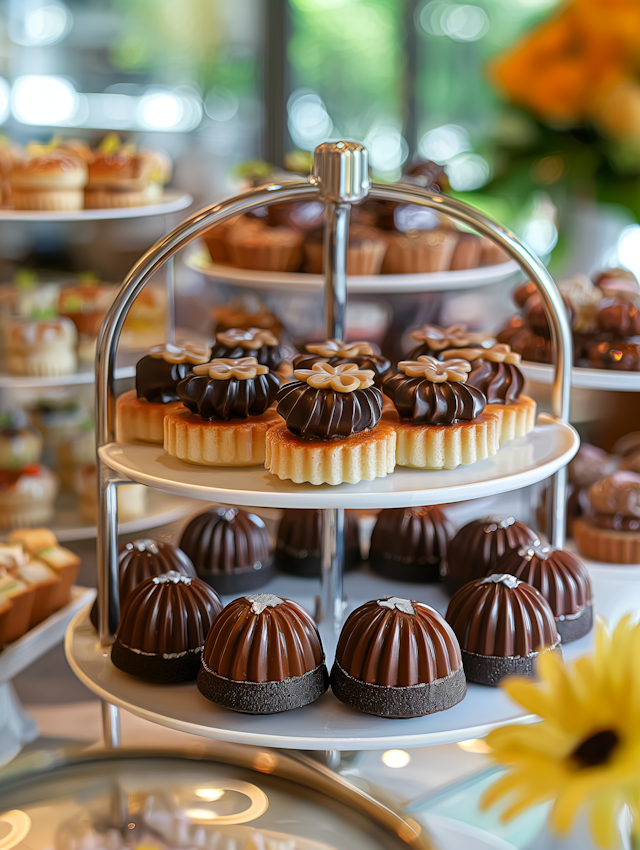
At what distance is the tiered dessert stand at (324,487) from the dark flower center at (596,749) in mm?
481

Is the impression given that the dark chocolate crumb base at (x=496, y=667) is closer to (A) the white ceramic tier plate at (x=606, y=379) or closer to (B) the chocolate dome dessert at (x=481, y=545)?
(B) the chocolate dome dessert at (x=481, y=545)

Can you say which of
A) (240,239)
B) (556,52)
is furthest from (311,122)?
(240,239)

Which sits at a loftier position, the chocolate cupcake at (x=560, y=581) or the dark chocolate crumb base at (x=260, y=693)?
the chocolate cupcake at (x=560, y=581)

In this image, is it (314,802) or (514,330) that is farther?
(514,330)

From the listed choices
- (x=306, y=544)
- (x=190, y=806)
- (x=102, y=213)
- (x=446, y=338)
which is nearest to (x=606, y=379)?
(x=446, y=338)

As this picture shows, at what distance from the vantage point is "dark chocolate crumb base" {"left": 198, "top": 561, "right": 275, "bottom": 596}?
57.8 inches

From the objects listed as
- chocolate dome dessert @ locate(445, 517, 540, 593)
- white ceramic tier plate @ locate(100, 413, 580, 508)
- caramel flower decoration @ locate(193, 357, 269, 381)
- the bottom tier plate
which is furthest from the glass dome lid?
caramel flower decoration @ locate(193, 357, 269, 381)

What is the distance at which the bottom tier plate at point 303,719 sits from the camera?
1065mm

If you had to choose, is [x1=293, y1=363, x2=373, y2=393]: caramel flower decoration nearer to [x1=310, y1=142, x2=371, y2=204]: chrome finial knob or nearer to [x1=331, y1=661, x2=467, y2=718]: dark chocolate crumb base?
[x1=310, y1=142, x2=371, y2=204]: chrome finial knob

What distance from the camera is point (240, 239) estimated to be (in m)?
2.18

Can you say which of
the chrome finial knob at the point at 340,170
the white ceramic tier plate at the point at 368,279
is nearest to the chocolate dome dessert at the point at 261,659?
the chrome finial knob at the point at 340,170

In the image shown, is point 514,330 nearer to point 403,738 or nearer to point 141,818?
point 403,738

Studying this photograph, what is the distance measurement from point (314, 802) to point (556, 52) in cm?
195

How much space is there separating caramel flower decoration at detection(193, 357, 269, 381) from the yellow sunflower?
66 cm
